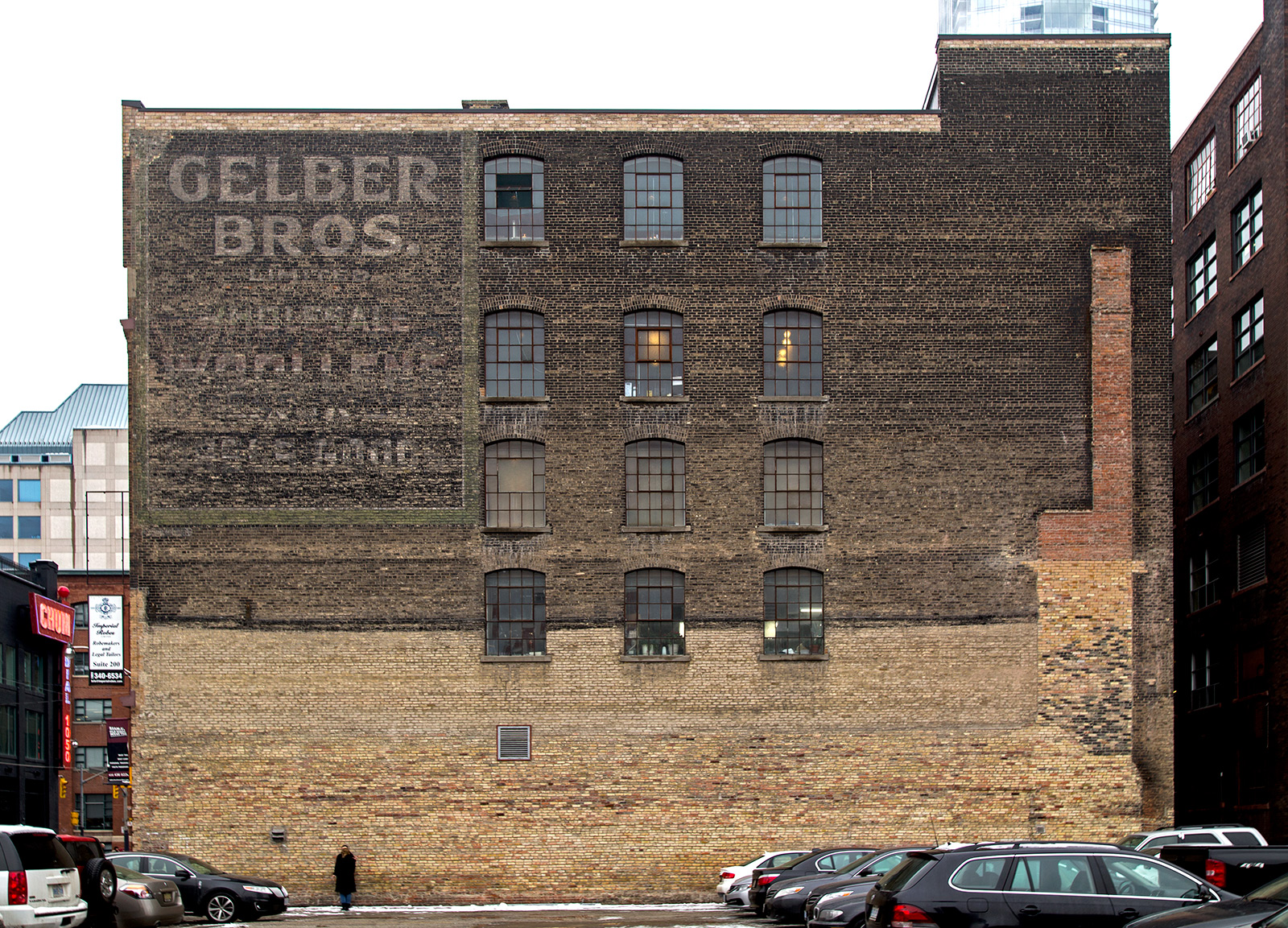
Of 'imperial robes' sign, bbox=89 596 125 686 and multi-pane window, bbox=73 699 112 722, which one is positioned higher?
'imperial robes' sign, bbox=89 596 125 686

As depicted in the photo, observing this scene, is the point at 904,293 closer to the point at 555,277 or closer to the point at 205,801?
the point at 555,277

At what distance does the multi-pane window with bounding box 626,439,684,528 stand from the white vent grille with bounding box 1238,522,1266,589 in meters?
17.0

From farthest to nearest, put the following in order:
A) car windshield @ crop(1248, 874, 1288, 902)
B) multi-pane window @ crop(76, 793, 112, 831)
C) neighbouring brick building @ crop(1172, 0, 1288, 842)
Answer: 1. multi-pane window @ crop(76, 793, 112, 831)
2. neighbouring brick building @ crop(1172, 0, 1288, 842)
3. car windshield @ crop(1248, 874, 1288, 902)

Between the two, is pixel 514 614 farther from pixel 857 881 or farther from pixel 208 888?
pixel 857 881

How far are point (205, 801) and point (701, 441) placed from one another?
47.4 feet

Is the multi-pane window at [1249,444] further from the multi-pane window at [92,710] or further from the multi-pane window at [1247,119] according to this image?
the multi-pane window at [92,710]

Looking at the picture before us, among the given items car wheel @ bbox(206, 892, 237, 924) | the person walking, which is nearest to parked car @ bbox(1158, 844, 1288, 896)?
car wheel @ bbox(206, 892, 237, 924)

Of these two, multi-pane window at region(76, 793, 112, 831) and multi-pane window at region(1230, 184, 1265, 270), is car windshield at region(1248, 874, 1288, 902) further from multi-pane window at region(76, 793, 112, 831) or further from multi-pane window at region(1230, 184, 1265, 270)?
multi-pane window at region(76, 793, 112, 831)

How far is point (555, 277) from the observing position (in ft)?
115

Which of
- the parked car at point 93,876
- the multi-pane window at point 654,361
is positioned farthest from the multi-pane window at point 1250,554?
the parked car at point 93,876

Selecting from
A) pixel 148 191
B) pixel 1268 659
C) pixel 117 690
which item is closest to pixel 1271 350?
pixel 1268 659

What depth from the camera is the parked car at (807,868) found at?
26.2 metres

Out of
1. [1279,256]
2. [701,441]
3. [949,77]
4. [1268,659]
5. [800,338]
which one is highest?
[949,77]

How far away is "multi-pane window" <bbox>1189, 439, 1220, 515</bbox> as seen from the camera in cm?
4453
